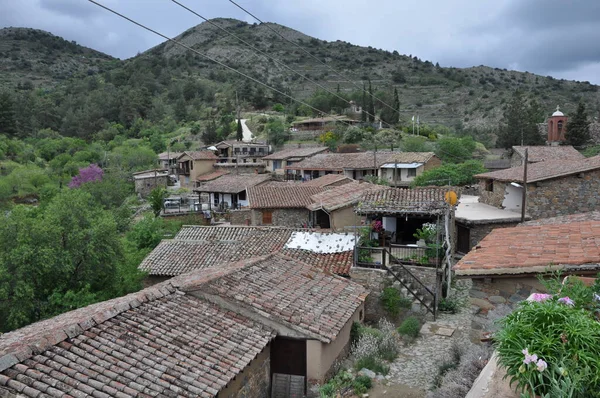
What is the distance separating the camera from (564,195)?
17312mm

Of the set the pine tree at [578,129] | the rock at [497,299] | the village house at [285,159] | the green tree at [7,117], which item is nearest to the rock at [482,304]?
the rock at [497,299]

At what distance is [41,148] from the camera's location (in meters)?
58.5

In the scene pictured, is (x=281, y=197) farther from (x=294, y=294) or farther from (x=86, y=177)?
(x=86, y=177)

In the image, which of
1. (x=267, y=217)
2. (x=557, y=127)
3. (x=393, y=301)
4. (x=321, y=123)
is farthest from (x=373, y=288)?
(x=321, y=123)

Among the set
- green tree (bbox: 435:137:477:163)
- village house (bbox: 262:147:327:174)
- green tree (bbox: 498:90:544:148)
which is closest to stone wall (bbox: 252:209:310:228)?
village house (bbox: 262:147:327:174)

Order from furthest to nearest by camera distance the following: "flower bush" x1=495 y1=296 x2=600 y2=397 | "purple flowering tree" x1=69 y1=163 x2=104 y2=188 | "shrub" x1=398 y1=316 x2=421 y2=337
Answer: "purple flowering tree" x1=69 y1=163 x2=104 y2=188 → "shrub" x1=398 y1=316 x2=421 y2=337 → "flower bush" x1=495 y1=296 x2=600 y2=397

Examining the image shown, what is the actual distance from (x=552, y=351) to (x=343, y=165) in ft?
120

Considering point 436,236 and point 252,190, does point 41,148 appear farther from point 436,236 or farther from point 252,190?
point 436,236

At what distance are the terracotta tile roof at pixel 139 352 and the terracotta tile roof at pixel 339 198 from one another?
12.2 metres

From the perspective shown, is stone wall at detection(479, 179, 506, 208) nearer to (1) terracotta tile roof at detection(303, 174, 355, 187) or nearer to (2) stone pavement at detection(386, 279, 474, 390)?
(1) terracotta tile roof at detection(303, 174, 355, 187)

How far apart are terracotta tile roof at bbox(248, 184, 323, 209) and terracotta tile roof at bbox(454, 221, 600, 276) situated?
16.3 m

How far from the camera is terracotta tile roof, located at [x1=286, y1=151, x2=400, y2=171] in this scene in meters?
38.1

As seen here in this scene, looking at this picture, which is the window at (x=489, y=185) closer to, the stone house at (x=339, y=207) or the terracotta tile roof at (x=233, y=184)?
the stone house at (x=339, y=207)

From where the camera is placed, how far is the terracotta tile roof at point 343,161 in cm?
3811
